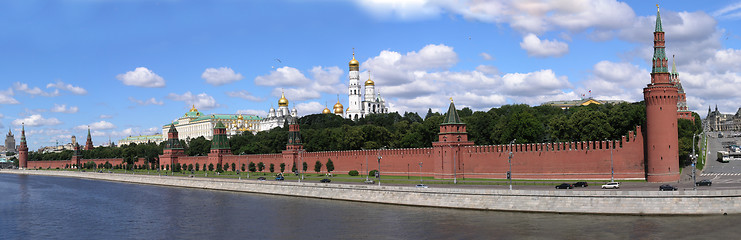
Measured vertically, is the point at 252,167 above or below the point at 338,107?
below

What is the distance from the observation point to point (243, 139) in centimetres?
11350

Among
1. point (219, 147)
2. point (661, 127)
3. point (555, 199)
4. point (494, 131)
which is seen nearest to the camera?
point (555, 199)

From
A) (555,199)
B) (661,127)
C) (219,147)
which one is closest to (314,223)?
(555,199)

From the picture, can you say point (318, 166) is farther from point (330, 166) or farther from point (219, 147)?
point (219, 147)

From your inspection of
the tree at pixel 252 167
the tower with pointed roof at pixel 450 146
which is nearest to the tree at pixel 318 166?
the tree at pixel 252 167

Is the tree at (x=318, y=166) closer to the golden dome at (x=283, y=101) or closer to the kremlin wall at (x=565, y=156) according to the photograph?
the kremlin wall at (x=565, y=156)

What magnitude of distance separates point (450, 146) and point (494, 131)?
13.4 metres

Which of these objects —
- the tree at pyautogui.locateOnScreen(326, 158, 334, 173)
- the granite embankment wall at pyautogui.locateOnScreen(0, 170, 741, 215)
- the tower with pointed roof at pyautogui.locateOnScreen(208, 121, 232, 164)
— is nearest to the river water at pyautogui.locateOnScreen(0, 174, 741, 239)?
the granite embankment wall at pyautogui.locateOnScreen(0, 170, 741, 215)

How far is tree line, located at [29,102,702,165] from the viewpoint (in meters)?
60.7

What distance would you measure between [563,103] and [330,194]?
128 meters

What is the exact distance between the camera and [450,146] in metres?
60.0

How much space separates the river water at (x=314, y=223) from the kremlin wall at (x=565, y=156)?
12857 millimetres

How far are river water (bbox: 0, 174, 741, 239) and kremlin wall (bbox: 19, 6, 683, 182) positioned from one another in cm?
1286

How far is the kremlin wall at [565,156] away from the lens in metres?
47.0
